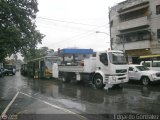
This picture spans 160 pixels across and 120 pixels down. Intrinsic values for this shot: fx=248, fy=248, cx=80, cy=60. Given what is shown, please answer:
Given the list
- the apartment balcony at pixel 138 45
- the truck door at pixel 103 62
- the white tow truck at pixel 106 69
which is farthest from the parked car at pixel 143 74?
the apartment balcony at pixel 138 45

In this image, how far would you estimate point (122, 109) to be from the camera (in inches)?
395

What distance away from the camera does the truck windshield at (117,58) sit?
17.3 m

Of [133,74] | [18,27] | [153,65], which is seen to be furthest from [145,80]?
[18,27]

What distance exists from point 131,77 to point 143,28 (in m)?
19.9

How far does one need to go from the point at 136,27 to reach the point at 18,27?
2371 cm

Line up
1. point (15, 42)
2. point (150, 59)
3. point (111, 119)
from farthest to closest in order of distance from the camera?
Result: point (150, 59), point (15, 42), point (111, 119)

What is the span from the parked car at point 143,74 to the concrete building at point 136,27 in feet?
52.3

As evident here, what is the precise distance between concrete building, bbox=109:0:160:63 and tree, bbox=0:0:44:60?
17846mm

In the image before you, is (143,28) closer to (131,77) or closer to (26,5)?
(131,77)

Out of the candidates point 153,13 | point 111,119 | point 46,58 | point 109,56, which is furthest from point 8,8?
point 153,13

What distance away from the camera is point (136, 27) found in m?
40.4

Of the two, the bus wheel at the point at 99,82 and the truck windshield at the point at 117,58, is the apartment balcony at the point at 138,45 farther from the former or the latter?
the bus wheel at the point at 99,82

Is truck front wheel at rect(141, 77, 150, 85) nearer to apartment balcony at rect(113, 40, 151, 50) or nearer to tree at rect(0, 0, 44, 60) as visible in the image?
tree at rect(0, 0, 44, 60)

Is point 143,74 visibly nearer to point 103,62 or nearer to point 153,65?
point 153,65
